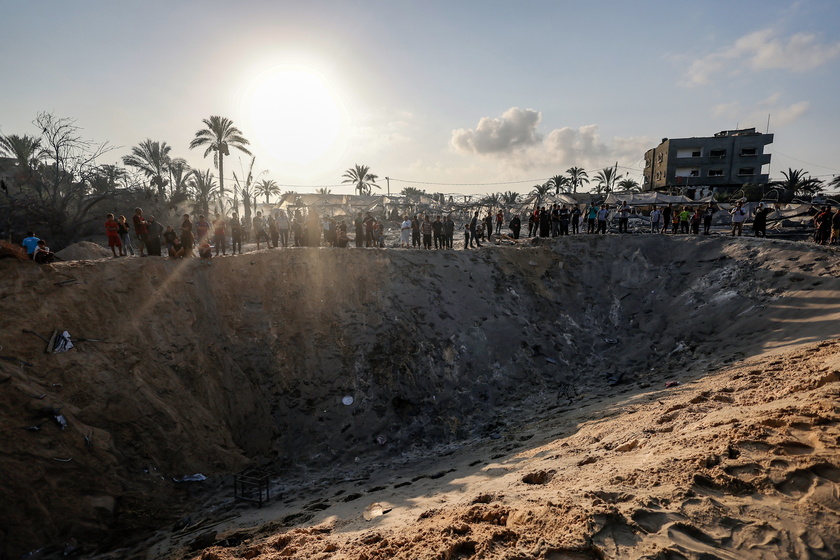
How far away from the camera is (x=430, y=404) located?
40.1 feet

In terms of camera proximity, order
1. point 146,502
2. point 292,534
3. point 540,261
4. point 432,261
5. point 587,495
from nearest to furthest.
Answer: point 587,495, point 292,534, point 146,502, point 432,261, point 540,261

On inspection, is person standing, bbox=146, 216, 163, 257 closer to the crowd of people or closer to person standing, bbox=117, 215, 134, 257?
the crowd of people

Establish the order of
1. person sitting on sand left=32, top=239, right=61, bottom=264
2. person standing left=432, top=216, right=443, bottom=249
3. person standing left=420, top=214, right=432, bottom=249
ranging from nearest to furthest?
1. person sitting on sand left=32, top=239, right=61, bottom=264
2. person standing left=420, top=214, right=432, bottom=249
3. person standing left=432, top=216, right=443, bottom=249

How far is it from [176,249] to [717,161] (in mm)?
50084

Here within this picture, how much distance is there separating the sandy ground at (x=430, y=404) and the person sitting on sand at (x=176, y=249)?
448 mm

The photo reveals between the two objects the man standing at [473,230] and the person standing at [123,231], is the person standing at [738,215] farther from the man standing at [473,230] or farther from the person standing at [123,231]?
the person standing at [123,231]

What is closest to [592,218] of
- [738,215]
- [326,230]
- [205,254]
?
[738,215]

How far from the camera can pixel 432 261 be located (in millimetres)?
16281

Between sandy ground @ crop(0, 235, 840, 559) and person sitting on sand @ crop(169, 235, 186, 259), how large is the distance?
1.47ft

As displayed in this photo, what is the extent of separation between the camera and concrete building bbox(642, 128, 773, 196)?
4184 cm

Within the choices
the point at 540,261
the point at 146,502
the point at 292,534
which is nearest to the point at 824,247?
the point at 540,261

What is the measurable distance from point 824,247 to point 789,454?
1462 cm

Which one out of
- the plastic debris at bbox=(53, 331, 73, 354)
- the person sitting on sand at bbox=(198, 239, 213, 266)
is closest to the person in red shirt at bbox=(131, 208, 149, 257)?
the person sitting on sand at bbox=(198, 239, 213, 266)

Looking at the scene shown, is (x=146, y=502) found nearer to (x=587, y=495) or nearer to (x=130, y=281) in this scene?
(x=130, y=281)
